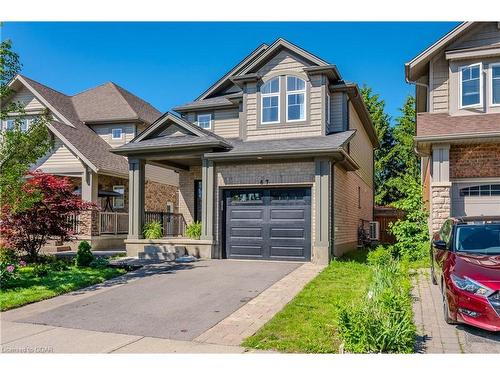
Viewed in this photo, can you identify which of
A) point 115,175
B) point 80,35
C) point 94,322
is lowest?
point 94,322

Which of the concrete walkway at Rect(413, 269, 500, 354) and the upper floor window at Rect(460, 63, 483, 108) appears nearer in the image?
the concrete walkway at Rect(413, 269, 500, 354)

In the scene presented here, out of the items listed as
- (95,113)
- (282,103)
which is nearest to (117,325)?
(282,103)

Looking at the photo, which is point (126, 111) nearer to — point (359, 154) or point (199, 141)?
point (199, 141)

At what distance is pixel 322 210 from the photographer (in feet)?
44.4

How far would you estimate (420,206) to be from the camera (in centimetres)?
1479

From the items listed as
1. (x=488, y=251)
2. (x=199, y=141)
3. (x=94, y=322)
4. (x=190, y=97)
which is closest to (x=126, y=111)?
(x=190, y=97)

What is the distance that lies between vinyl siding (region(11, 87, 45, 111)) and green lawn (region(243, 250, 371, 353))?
1714 centimetres

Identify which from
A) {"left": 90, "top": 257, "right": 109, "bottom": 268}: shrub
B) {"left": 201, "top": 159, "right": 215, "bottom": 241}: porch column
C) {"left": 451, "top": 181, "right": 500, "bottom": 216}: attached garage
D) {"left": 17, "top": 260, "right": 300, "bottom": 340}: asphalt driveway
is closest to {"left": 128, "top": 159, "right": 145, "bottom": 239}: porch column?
{"left": 201, "top": 159, "right": 215, "bottom": 241}: porch column

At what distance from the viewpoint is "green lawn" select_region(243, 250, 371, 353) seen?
5.81 meters

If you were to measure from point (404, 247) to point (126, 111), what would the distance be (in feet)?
51.7

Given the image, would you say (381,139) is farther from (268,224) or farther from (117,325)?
(117,325)

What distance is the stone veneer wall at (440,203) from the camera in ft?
42.6

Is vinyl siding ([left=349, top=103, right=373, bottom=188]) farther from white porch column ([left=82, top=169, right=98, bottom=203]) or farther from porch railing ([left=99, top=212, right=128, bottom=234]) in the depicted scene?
white porch column ([left=82, top=169, right=98, bottom=203])

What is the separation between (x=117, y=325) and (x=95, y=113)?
18511 millimetres
